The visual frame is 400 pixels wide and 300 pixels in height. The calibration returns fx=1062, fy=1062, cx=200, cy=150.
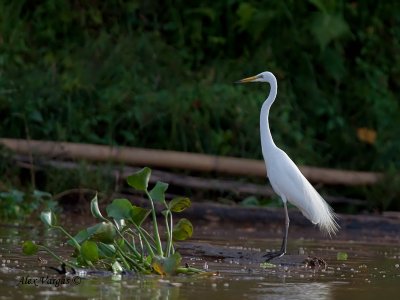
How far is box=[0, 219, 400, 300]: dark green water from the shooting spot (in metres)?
5.80

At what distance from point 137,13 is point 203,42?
1.00m

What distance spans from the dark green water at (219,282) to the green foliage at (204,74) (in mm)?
3713

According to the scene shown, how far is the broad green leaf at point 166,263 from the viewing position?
6.40 meters

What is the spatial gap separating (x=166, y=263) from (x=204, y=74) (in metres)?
7.09

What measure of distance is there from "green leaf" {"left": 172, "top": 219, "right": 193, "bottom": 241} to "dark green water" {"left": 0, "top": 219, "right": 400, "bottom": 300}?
1.03ft

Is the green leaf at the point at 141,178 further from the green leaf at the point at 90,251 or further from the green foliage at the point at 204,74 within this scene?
the green foliage at the point at 204,74

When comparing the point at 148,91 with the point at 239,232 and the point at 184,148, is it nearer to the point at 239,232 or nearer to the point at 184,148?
the point at 184,148

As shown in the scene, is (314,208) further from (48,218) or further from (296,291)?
(48,218)

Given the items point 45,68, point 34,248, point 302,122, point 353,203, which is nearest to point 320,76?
point 302,122

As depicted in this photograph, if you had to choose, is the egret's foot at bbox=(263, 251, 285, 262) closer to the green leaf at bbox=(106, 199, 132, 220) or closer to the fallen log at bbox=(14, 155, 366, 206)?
the green leaf at bbox=(106, 199, 132, 220)

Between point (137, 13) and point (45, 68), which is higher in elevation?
point (137, 13)

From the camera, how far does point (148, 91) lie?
12.6 m

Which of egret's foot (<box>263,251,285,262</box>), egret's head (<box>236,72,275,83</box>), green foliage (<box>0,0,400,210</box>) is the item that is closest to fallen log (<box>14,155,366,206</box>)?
green foliage (<box>0,0,400,210</box>)

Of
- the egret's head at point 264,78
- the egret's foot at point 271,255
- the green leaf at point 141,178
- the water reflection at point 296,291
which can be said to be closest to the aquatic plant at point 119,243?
the green leaf at point 141,178
